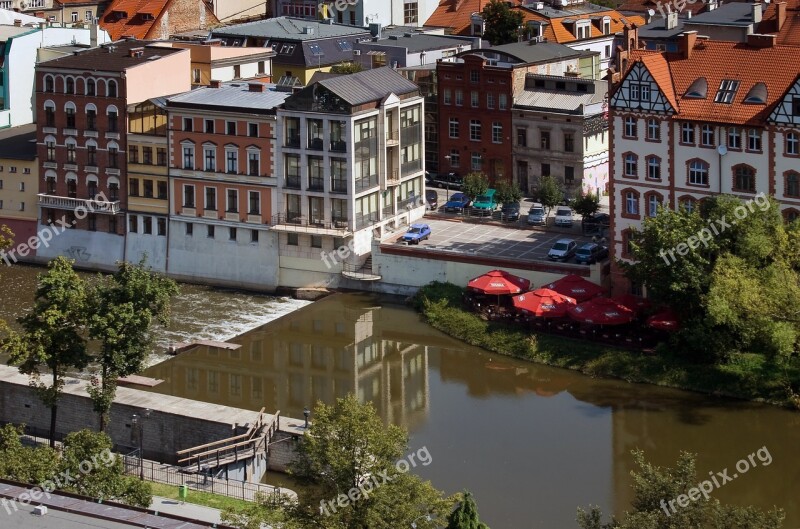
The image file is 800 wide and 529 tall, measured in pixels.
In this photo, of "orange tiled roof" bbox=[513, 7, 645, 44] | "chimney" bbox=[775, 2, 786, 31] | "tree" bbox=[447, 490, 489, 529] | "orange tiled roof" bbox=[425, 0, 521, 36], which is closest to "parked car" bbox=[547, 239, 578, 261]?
"chimney" bbox=[775, 2, 786, 31]

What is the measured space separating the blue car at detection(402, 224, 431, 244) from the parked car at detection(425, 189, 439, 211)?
570 cm

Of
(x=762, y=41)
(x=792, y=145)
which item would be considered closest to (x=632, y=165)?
(x=792, y=145)

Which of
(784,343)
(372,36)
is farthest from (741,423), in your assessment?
(372,36)

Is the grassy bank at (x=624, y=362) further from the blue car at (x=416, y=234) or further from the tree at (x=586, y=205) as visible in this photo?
the tree at (x=586, y=205)

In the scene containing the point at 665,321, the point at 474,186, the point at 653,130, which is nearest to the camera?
the point at 665,321

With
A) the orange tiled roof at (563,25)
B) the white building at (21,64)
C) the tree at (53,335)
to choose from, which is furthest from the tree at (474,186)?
the tree at (53,335)

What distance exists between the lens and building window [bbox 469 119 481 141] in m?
90.5

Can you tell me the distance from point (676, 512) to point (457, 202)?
4573 centimetres

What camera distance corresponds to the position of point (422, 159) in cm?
8388

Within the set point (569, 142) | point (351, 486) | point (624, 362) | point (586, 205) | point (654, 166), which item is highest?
point (569, 142)

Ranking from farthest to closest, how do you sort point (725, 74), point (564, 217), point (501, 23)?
point (501, 23)
point (564, 217)
point (725, 74)

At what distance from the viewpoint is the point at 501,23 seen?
10688cm

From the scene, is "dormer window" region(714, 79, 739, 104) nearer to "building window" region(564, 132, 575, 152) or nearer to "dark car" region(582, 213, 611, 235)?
"dark car" region(582, 213, 611, 235)

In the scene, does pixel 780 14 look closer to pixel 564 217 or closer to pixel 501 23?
pixel 564 217
